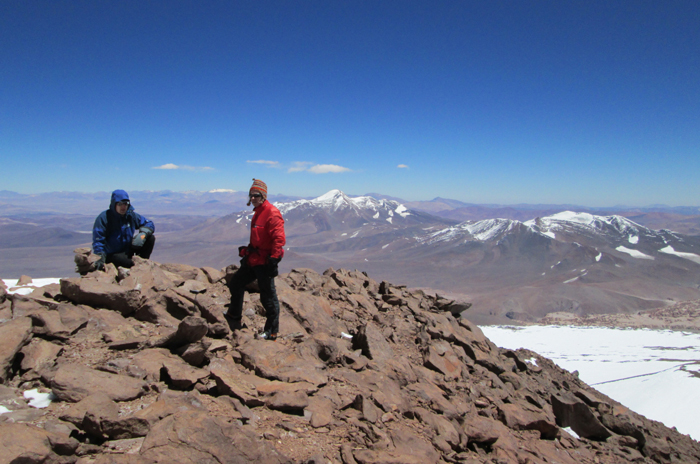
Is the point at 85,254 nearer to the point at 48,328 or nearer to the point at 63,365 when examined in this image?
the point at 48,328

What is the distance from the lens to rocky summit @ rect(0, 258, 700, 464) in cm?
301

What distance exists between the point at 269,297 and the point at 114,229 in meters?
3.70

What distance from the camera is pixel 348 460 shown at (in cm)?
342

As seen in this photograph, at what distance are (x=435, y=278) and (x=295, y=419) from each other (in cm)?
14048

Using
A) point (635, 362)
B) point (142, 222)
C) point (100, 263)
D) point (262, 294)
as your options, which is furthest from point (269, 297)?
point (635, 362)

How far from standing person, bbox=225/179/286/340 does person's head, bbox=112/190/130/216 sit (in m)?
2.67

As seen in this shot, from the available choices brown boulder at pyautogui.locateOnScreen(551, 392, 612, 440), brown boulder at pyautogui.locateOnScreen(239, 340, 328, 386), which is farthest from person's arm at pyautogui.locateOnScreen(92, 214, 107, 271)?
brown boulder at pyautogui.locateOnScreen(551, 392, 612, 440)

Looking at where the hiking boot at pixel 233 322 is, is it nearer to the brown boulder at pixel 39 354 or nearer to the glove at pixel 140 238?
the brown boulder at pixel 39 354

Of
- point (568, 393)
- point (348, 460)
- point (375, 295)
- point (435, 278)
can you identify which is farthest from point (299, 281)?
point (435, 278)

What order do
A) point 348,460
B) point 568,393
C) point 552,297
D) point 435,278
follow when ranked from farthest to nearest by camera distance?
point 435,278, point 552,297, point 568,393, point 348,460

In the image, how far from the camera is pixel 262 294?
5859mm

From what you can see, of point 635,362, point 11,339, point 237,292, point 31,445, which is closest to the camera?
point 31,445

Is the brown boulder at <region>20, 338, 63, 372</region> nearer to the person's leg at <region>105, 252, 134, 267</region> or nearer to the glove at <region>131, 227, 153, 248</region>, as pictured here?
the person's leg at <region>105, 252, 134, 267</region>

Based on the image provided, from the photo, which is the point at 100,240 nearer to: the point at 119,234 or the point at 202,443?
the point at 119,234
